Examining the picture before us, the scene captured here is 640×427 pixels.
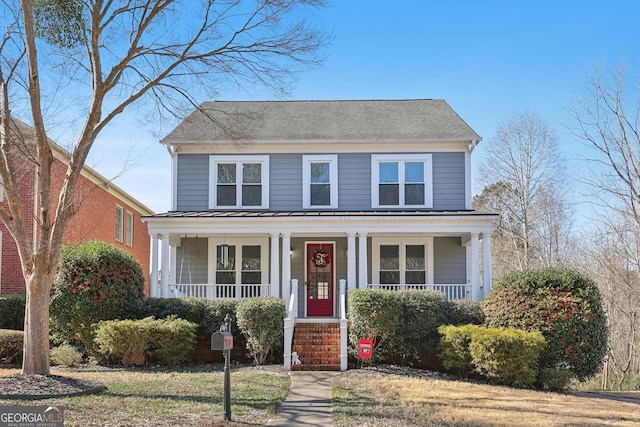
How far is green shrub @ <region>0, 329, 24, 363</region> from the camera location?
47.2 feet

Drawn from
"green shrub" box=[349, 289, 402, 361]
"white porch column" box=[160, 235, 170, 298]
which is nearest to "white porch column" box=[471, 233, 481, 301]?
"green shrub" box=[349, 289, 402, 361]

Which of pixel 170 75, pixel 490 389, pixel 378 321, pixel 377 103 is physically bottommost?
pixel 490 389

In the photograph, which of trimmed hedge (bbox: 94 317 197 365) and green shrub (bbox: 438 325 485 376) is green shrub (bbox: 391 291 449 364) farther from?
trimmed hedge (bbox: 94 317 197 365)

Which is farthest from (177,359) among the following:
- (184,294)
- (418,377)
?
(418,377)

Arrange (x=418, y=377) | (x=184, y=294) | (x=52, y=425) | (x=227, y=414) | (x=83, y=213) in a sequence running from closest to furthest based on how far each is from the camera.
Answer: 1. (x=52, y=425)
2. (x=227, y=414)
3. (x=418, y=377)
4. (x=184, y=294)
5. (x=83, y=213)

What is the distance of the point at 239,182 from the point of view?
19750 millimetres

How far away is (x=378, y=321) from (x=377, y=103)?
9.61 metres

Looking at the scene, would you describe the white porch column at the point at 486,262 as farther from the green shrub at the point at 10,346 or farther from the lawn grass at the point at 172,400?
the green shrub at the point at 10,346

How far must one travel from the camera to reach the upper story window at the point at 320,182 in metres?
19.6

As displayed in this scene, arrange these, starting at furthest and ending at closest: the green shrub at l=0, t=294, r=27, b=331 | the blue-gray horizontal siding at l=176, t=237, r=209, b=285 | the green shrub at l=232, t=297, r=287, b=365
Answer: the blue-gray horizontal siding at l=176, t=237, r=209, b=285 < the green shrub at l=0, t=294, r=27, b=331 < the green shrub at l=232, t=297, r=287, b=365

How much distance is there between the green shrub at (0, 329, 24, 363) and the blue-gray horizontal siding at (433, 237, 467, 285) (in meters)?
11.8

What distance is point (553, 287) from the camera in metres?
15.3

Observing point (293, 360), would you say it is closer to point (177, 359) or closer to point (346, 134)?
point (177, 359)

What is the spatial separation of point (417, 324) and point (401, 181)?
5329 mm
